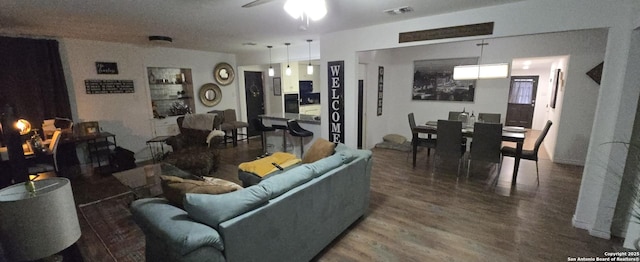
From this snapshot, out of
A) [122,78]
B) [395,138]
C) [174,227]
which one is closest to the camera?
[174,227]

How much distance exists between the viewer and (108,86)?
16.0 ft

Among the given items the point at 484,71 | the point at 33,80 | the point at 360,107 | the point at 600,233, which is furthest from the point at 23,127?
the point at 600,233

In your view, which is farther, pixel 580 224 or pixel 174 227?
pixel 580 224

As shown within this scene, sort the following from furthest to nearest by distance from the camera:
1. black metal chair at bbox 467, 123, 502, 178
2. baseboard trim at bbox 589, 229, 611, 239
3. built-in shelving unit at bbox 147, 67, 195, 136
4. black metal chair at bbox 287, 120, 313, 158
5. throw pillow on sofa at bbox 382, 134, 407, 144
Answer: throw pillow on sofa at bbox 382, 134, 407, 144 → built-in shelving unit at bbox 147, 67, 195, 136 → black metal chair at bbox 287, 120, 313, 158 → black metal chair at bbox 467, 123, 502, 178 → baseboard trim at bbox 589, 229, 611, 239

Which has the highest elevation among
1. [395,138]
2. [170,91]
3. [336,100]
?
[170,91]

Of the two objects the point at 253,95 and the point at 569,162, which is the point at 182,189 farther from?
the point at 569,162

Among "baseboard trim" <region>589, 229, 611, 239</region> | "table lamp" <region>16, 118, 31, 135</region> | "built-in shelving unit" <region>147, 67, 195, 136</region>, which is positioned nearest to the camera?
"baseboard trim" <region>589, 229, 611, 239</region>

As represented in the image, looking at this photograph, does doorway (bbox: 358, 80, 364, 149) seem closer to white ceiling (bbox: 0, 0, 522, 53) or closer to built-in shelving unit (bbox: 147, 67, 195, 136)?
white ceiling (bbox: 0, 0, 522, 53)

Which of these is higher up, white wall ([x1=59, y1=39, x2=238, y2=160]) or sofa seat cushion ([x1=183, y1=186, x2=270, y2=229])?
white wall ([x1=59, y1=39, x2=238, y2=160])

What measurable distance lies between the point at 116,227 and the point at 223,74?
4560 mm

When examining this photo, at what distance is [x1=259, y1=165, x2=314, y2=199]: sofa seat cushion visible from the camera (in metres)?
1.80

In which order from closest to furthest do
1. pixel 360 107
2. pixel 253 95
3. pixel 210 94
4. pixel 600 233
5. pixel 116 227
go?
pixel 600 233 → pixel 116 227 → pixel 360 107 → pixel 210 94 → pixel 253 95

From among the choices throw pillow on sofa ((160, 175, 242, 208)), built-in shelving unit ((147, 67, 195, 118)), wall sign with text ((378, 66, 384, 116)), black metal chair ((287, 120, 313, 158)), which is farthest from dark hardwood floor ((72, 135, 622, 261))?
built-in shelving unit ((147, 67, 195, 118))

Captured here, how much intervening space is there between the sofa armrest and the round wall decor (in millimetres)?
4889
